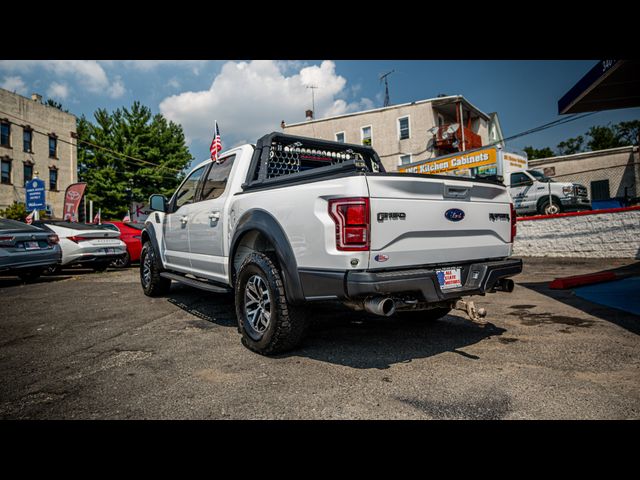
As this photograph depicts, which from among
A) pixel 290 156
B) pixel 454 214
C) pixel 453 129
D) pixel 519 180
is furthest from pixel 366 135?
pixel 454 214

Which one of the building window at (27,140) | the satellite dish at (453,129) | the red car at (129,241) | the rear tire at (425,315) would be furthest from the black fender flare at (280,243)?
the building window at (27,140)

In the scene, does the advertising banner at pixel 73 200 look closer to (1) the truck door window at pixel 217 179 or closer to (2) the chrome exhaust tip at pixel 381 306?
(1) the truck door window at pixel 217 179

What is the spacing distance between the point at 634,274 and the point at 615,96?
4052 millimetres

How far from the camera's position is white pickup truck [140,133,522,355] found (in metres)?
2.69

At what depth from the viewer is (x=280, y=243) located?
3.16m

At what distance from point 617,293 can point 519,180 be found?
33.5 feet

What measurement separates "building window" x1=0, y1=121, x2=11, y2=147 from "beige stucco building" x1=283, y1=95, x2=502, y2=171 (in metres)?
20.7

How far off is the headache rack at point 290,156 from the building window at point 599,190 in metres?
20.8

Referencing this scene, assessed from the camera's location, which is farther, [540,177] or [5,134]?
[5,134]

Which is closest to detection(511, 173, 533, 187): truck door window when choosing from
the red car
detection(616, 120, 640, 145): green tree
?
the red car

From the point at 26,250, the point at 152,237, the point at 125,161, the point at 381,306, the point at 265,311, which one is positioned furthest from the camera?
the point at 125,161

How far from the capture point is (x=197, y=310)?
5398 millimetres

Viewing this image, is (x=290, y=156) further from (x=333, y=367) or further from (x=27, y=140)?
(x=27, y=140)
